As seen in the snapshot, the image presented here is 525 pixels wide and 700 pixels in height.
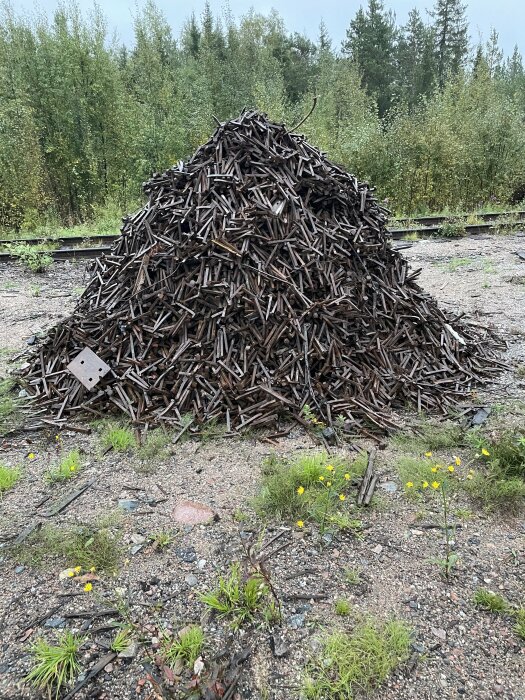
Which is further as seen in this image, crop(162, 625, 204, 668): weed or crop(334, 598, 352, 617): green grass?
crop(334, 598, 352, 617): green grass

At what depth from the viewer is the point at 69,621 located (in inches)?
83.0

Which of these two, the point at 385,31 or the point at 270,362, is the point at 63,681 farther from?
the point at 385,31

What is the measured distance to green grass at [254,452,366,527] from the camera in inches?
108

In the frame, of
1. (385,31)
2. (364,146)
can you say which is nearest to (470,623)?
(364,146)

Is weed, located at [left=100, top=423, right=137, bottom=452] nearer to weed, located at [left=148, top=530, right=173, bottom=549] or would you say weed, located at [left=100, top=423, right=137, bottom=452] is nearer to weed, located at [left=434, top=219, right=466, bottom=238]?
weed, located at [left=148, top=530, right=173, bottom=549]

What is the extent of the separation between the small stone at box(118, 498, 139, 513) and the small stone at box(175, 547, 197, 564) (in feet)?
1.52

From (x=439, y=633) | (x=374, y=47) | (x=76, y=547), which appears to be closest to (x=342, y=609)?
(x=439, y=633)

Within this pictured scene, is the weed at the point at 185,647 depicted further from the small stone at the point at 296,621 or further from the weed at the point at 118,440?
the weed at the point at 118,440

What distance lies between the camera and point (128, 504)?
9.42 feet

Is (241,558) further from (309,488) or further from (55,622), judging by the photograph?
(55,622)

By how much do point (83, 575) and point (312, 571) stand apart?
1140 millimetres

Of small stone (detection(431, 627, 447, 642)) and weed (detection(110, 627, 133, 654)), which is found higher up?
weed (detection(110, 627, 133, 654))

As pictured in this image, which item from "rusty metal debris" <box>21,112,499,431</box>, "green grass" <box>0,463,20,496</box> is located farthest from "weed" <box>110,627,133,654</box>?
"rusty metal debris" <box>21,112,499,431</box>

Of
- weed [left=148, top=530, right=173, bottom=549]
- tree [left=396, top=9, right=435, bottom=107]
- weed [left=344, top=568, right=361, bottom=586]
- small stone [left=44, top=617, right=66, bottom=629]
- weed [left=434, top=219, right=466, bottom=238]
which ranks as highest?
tree [left=396, top=9, right=435, bottom=107]
